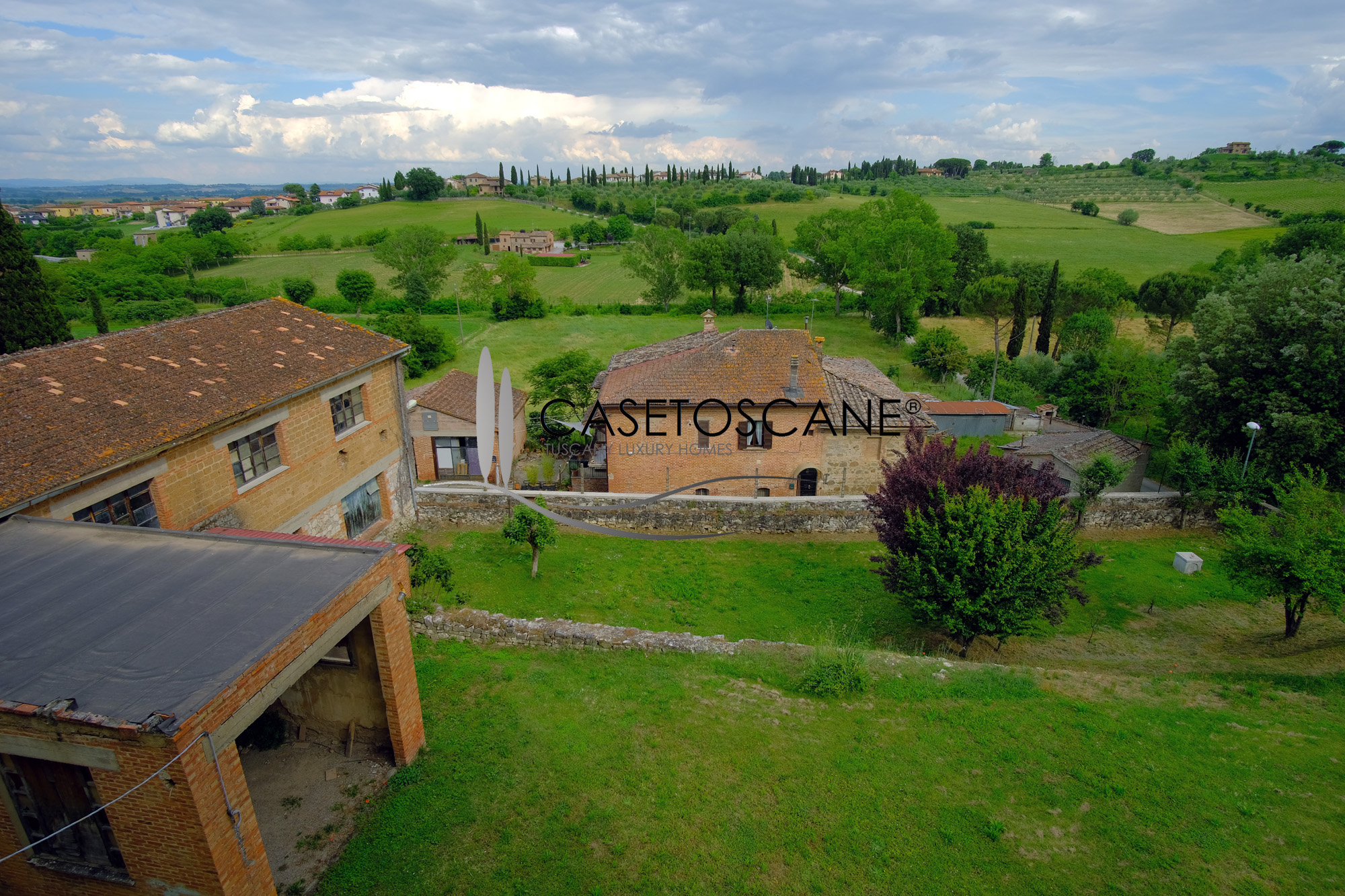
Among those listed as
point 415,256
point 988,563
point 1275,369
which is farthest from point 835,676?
point 415,256

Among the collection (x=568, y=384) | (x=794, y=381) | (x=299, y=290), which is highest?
(x=299, y=290)

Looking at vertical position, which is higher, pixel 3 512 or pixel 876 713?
pixel 3 512

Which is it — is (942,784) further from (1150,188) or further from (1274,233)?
(1150,188)

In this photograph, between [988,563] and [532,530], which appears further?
[532,530]

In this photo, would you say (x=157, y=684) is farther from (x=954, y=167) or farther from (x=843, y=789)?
(x=954, y=167)

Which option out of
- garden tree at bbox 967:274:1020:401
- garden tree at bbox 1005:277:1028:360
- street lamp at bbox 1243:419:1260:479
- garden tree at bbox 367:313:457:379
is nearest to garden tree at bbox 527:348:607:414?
garden tree at bbox 367:313:457:379

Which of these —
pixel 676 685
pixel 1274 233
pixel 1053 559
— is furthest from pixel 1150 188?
pixel 676 685

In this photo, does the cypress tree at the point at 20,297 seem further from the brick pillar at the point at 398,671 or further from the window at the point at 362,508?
the brick pillar at the point at 398,671
